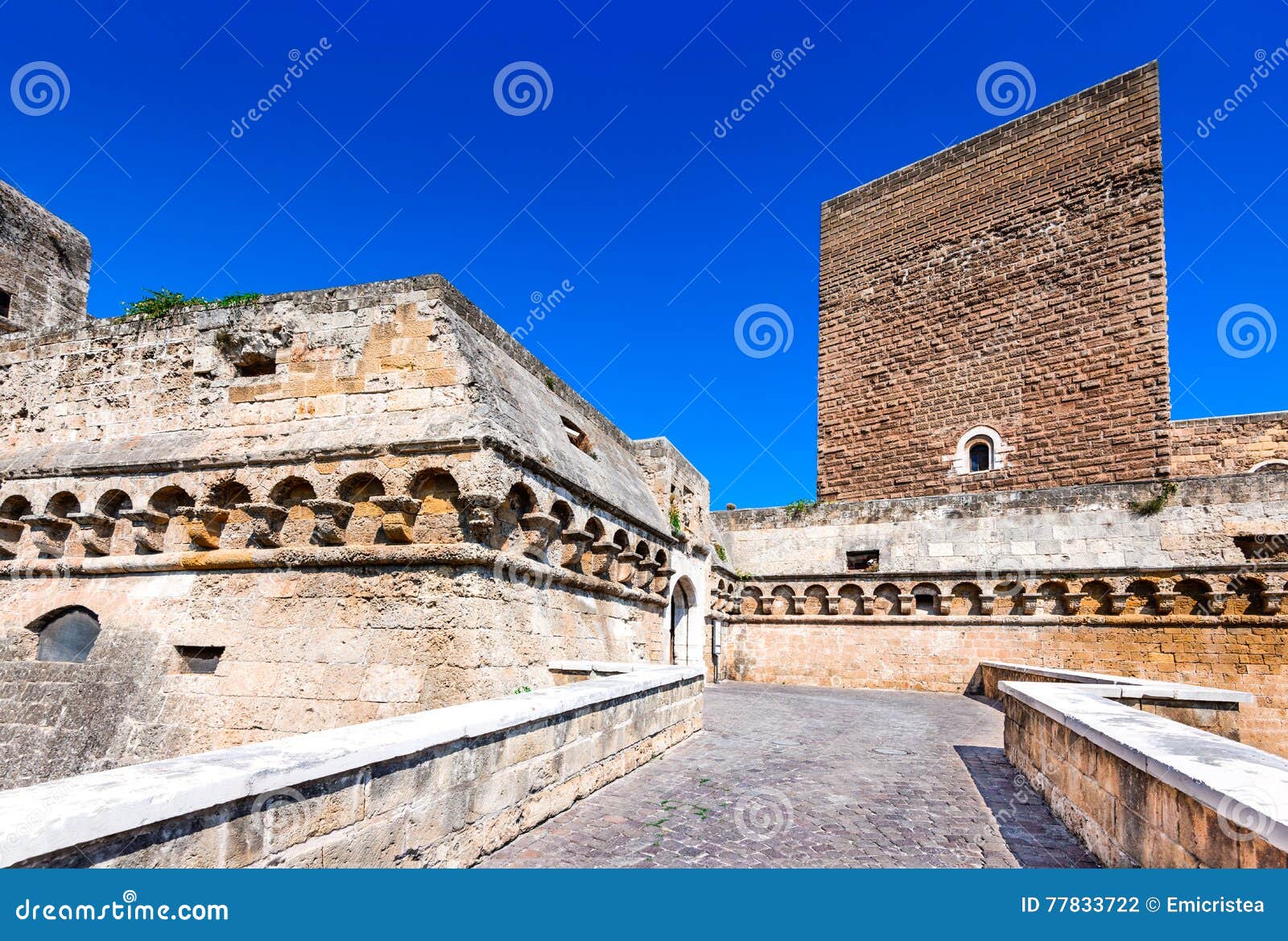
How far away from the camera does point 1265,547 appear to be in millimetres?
11461

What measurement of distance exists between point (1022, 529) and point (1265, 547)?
335cm

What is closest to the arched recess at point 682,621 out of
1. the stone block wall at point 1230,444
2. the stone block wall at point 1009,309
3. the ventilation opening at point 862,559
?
the ventilation opening at point 862,559

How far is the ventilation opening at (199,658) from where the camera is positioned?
264 inches

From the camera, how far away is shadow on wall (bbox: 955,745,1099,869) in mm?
3756

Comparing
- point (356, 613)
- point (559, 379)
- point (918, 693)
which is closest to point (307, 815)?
point (356, 613)

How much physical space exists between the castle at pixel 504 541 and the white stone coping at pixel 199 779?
2 cm

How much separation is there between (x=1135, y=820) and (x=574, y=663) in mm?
4643

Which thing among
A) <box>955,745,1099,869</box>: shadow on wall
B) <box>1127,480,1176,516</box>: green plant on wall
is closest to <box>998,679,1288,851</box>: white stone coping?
<box>955,745,1099,869</box>: shadow on wall

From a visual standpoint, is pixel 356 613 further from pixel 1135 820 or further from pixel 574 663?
pixel 1135 820

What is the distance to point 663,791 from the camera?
16.0 ft

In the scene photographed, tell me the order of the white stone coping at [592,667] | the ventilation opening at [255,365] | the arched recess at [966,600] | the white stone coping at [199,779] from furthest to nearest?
the arched recess at [966,600] < the ventilation opening at [255,365] < the white stone coping at [592,667] < the white stone coping at [199,779]

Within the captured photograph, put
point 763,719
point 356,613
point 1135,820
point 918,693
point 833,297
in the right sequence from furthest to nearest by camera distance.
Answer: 1. point 833,297
2. point 918,693
3. point 763,719
4. point 356,613
5. point 1135,820

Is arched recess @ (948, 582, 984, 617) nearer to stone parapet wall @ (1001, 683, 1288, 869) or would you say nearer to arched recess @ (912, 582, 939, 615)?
arched recess @ (912, 582, 939, 615)

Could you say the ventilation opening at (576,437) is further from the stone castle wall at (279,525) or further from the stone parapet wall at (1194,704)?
the stone parapet wall at (1194,704)
